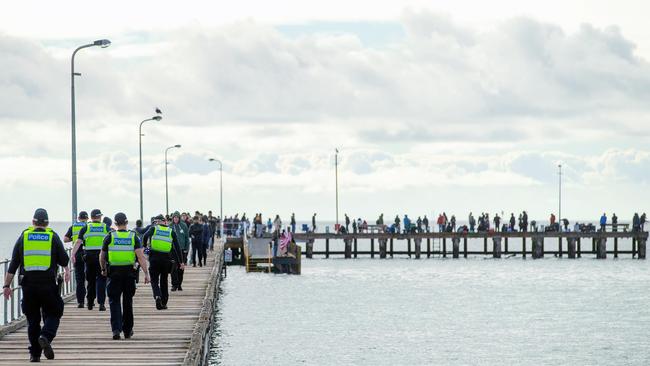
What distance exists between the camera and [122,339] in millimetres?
18047

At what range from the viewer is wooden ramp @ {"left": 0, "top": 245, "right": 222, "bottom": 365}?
1581cm

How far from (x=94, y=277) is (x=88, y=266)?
81 cm

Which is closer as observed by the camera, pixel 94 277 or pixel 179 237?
pixel 94 277

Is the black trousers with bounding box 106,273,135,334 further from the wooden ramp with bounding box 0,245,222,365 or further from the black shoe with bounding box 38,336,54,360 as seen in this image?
the black shoe with bounding box 38,336,54,360

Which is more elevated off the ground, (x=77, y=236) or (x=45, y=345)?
(x=77, y=236)

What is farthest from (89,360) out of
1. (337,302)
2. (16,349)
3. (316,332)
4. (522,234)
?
(522,234)

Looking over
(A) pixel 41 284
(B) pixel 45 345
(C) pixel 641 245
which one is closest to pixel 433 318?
(B) pixel 45 345

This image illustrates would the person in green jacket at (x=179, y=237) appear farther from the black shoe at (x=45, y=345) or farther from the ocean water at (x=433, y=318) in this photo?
the black shoe at (x=45, y=345)

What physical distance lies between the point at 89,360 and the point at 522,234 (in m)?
81.0

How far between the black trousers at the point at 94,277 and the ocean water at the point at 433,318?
387 inches

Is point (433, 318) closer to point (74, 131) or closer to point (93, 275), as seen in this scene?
point (74, 131)

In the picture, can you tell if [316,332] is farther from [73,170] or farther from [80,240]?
[80,240]

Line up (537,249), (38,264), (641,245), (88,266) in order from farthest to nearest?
(641,245) < (537,249) < (88,266) < (38,264)

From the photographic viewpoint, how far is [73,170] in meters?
32.5
